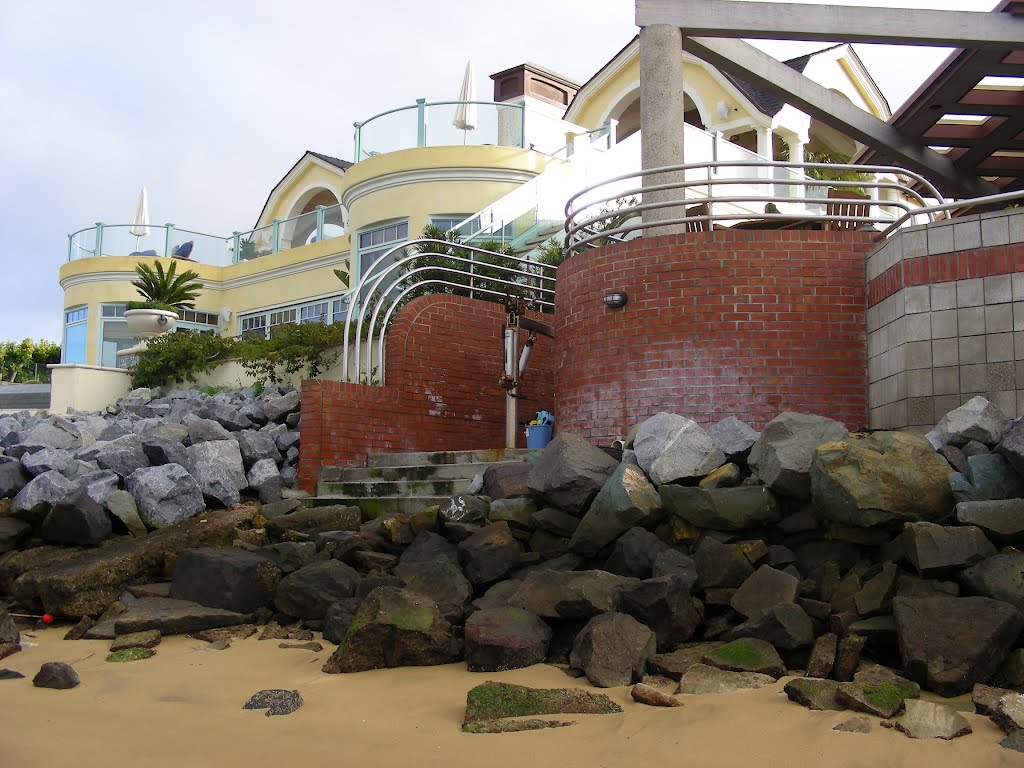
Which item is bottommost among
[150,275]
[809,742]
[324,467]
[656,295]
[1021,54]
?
[809,742]

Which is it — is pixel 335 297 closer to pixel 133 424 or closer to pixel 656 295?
pixel 133 424

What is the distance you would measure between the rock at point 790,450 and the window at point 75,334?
21.7 metres

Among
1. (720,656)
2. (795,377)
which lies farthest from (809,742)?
(795,377)

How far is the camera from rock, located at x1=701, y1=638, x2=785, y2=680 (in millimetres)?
4891

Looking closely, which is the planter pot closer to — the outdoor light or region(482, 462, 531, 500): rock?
the outdoor light

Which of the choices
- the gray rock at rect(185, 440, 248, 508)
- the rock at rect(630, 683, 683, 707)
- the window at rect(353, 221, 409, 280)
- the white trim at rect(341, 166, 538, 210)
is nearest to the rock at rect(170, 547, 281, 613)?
the gray rock at rect(185, 440, 248, 508)

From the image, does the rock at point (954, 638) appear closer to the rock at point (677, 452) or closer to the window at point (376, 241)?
the rock at point (677, 452)

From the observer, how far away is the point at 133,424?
437 inches

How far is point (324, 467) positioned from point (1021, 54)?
31.5 feet

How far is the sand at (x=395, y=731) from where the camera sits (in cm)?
397

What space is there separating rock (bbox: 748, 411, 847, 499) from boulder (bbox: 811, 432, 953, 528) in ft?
0.57

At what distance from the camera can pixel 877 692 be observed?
4414mm

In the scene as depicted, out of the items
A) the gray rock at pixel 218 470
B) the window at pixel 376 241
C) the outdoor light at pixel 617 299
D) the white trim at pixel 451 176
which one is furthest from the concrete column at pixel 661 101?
the window at pixel 376 241

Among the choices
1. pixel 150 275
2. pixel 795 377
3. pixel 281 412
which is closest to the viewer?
pixel 795 377
